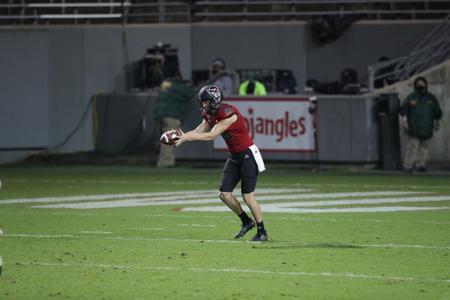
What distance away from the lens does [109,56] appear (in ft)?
105

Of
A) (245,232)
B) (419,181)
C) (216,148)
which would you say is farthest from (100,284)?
(216,148)

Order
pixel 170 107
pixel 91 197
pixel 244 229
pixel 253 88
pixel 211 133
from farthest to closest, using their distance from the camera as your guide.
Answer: pixel 253 88, pixel 170 107, pixel 91 197, pixel 244 229, pixel 211 133

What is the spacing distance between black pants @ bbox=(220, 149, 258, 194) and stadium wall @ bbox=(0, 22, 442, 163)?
1738cm

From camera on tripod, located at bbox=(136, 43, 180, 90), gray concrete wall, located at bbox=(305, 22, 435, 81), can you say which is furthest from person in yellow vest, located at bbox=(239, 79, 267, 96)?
gray concrete wall, located at bbox=(305, 22, 435, 81)

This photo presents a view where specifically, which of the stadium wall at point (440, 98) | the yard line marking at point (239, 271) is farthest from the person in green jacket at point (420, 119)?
the yard line marking at point (239, 271)

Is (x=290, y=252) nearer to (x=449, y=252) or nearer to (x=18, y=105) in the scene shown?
(x=449, y=252)

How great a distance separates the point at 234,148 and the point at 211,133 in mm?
552

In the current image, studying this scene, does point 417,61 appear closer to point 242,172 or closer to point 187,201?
point 187,201

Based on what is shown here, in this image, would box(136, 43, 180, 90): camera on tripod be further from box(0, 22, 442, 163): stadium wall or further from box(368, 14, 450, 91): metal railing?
box(368, 14, 450, 91): metal railing

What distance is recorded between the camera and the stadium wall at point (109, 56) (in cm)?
3155

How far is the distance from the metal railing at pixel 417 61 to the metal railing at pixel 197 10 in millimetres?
1797

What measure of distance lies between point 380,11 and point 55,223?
17.3 meters

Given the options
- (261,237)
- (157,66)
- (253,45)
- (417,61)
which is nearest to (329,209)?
(261,237)

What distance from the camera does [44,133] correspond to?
3159 cm
